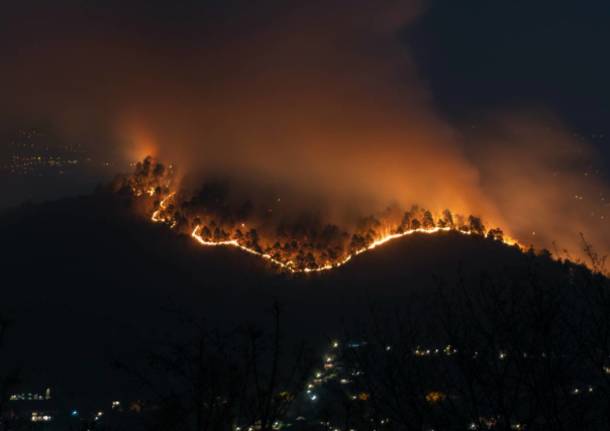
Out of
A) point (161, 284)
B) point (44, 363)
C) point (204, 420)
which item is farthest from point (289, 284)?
point (204, 420)

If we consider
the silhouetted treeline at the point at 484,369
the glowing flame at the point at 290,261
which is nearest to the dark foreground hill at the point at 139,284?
the glowing flame at the point at 290,261

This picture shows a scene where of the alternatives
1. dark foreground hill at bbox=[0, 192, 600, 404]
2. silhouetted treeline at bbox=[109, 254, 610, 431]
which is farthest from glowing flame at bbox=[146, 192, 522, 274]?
silhouetted treeline at bbox=[109, 254, 610, 431]

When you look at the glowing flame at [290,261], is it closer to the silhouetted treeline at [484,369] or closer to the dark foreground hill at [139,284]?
the dark foreground hill at [139,284]

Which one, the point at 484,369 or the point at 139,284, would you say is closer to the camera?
the point at 484,369

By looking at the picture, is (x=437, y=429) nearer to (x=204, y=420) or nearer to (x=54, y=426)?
(x=204, y=420)

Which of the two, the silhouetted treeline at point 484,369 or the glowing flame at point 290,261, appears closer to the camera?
the silhouetted treeline at point 484,369

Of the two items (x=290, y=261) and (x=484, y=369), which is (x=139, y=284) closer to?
(x=290, y=261)

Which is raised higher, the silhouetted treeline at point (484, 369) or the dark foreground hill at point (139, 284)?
the dark foreground hill at point (139, 284)

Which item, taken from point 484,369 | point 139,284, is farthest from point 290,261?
point 484,369
